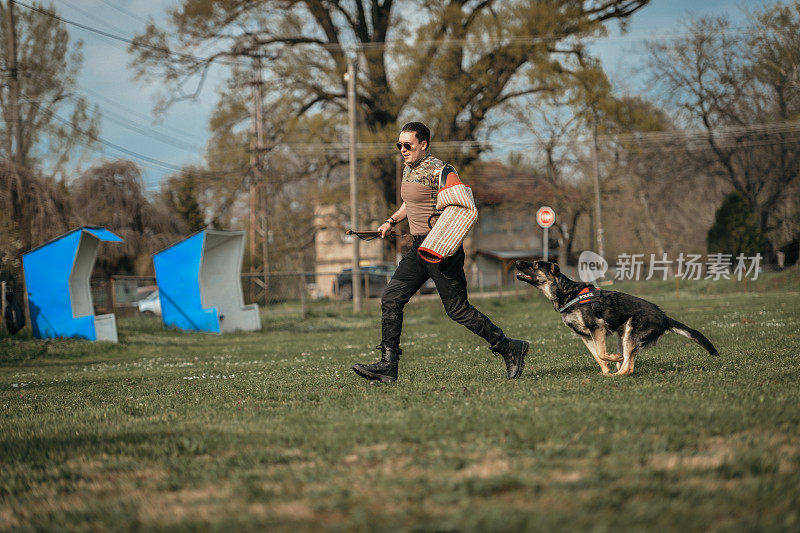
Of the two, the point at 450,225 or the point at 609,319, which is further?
the point at 609,319

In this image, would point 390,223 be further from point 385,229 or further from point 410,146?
point 410,146

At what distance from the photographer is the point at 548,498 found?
2.80m

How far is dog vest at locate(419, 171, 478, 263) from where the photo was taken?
6059 millimetres

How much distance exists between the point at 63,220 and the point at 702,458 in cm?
2180

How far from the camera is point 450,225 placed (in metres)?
6.10

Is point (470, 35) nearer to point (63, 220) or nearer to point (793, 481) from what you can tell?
point (63, 220)

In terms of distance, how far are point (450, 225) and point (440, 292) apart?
0.65 metres

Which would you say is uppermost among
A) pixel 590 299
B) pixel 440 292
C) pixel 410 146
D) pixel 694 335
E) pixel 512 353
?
pixel 410 146

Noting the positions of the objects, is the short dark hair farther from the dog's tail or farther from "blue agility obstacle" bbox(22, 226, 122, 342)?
"blue agility obstacle" bbox(22, 226, 122, 342)

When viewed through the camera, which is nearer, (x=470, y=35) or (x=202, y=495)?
(x=202, y=495)

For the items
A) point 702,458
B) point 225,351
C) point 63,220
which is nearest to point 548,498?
point 702,458

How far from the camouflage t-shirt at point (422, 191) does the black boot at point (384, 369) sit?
112 cm

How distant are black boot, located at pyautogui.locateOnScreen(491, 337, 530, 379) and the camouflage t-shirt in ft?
4.07

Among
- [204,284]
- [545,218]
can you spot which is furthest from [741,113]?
[204,284]
